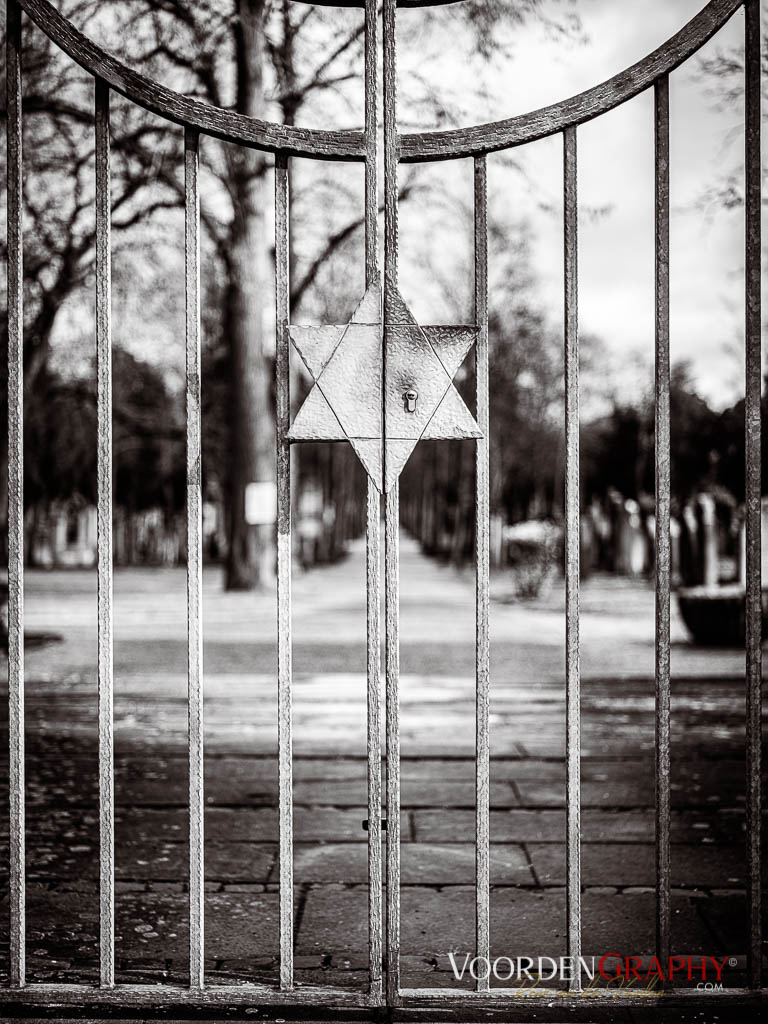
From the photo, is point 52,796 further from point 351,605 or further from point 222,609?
point 351,605

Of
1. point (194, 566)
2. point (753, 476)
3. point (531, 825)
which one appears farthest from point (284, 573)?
point (531, 825)

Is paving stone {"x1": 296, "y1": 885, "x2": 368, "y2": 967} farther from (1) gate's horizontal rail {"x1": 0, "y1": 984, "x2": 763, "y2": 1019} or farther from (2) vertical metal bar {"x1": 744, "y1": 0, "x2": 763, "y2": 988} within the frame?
(2) vertical metal bar {"x1": 744, "y1": 0, "x2": 763, "y2": 988}

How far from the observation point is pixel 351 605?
74.9ft

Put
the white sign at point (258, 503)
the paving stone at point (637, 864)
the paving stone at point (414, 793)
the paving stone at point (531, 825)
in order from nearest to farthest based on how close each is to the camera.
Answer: the paving stone at point (637, 864) < the paving stone at point (531, 825) < the paving stone at point (414, 793) < the white sign at point (258, 503)

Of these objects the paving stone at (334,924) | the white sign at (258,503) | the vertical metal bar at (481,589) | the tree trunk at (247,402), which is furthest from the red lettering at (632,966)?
the white sign at (258,503)

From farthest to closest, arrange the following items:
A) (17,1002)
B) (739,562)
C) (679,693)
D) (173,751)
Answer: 1. (739,562)
2. (679,693)
3. (173,751)
4. (17,1002)

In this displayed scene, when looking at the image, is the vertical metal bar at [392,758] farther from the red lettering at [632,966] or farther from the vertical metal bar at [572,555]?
the red lettering at [632,966]

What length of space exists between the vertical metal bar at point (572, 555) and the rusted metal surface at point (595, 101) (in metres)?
0.06

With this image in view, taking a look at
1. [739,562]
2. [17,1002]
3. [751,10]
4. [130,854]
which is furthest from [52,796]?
[739,562]

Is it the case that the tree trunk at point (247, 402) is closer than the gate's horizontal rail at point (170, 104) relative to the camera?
No

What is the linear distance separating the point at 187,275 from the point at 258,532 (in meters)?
20.8

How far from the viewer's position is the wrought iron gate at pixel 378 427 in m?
3.17

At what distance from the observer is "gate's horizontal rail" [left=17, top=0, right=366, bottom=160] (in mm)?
3229

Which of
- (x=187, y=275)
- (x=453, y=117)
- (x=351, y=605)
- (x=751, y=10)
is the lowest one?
(x=351, y=605)
